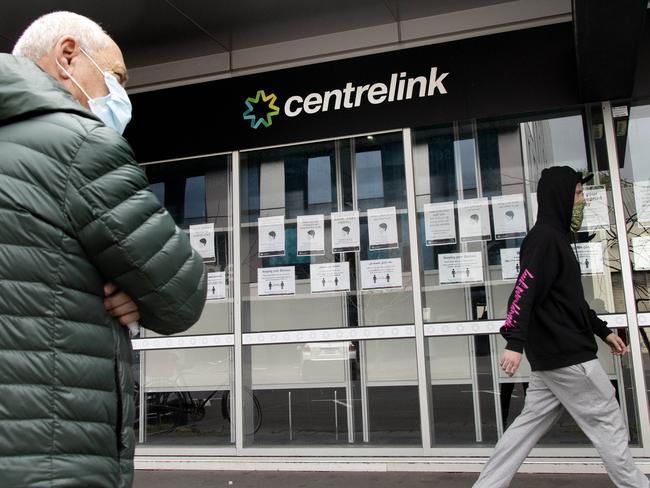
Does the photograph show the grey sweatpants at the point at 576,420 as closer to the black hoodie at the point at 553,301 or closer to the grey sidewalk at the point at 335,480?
the black hoodie at the point at 553,301

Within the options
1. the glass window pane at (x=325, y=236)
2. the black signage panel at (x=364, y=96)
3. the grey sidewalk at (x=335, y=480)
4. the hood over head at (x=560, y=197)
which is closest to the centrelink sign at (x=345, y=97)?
the black signage panel at (x=364, y=96)

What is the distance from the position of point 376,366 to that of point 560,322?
2537 mm

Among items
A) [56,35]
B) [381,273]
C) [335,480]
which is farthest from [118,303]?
[381,273]

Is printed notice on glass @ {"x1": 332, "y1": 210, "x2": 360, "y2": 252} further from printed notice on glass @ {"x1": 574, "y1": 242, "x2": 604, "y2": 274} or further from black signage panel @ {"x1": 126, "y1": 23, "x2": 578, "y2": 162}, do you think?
printed notice on glass @ {"x1": 574, "y1": 242, "x2": 604, "y2": 274}

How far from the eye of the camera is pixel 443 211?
224 inches

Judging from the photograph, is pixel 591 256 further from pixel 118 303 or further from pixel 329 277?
pixel 118 303

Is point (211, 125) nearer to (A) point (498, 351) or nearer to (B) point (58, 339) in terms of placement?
(A) point (498, 351)

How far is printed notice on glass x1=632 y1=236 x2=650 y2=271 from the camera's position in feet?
16.6

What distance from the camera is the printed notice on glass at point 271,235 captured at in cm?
614

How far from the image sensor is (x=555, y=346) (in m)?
3.48

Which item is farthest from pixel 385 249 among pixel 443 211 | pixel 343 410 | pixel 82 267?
pixel 82 267

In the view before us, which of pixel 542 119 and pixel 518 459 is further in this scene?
pixel 542 119

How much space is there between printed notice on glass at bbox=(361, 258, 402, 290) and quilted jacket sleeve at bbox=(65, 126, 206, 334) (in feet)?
14.4

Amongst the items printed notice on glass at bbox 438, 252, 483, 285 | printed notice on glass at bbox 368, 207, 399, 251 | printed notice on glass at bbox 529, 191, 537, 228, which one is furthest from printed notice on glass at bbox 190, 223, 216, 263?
printed notice on glass at bbox 529, 191, 537, 228
